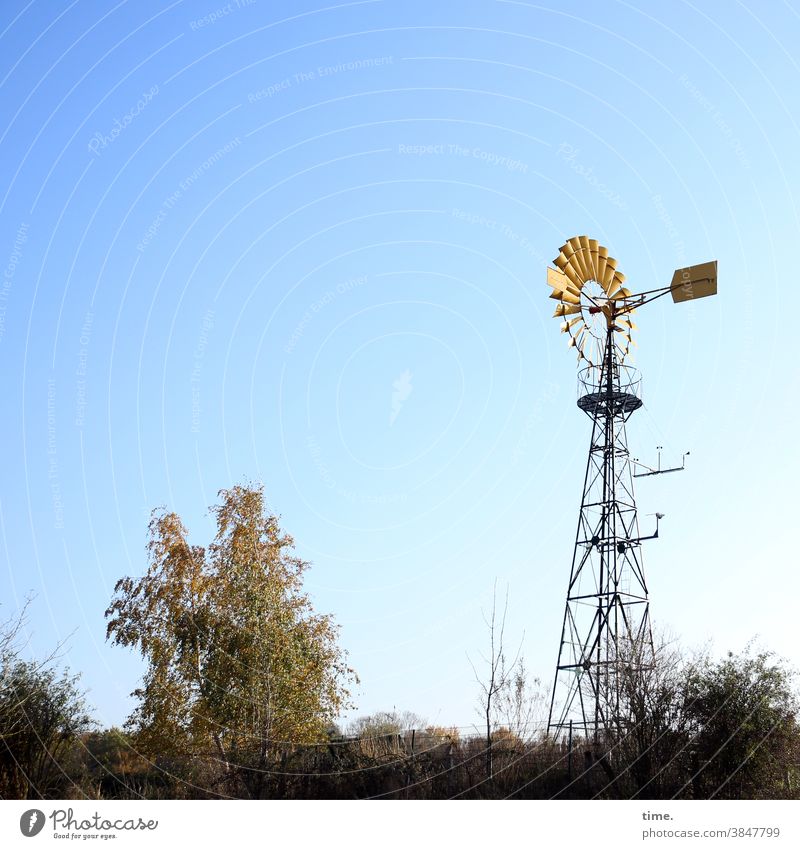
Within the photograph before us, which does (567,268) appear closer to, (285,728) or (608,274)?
(608,274)

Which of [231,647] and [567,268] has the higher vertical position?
[567,268]

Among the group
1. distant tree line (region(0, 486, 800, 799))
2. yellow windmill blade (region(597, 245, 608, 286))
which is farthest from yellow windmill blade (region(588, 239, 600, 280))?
distant tree line (region(0, 486, 800, 799))

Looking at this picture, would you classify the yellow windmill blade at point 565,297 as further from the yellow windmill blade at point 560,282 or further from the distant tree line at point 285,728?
the distant tree line at point 285,728

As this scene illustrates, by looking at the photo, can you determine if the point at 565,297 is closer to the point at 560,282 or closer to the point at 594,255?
the point at 560,282

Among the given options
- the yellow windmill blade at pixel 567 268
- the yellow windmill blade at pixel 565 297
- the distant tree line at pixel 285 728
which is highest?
the yellow windmill blade at pixel 567 268

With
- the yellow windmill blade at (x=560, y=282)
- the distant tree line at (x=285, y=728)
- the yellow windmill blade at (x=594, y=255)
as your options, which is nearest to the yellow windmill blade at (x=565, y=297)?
the yellow windmill blade at (x=560, y=282)

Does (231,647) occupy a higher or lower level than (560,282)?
lower

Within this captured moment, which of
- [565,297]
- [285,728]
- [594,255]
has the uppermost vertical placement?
[594,255]

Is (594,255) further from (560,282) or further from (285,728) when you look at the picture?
(285,728)

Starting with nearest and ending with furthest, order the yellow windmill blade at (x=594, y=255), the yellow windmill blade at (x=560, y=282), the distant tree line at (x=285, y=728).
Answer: the distant tree line at (x=285, y=728)
the yellow windmill blade at (x=560, y=282)
the yellow windmill blade at (x=594, y=255)

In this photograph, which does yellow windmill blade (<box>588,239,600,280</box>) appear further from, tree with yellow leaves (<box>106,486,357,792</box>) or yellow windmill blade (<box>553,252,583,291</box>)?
tree with yellow leaves (<box>106,486,357,792</box>)

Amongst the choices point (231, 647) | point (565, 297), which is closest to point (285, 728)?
point (231, 647)
